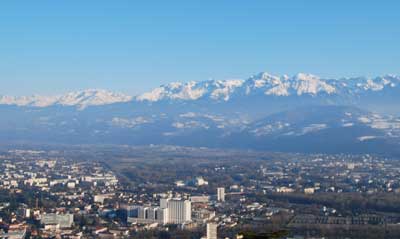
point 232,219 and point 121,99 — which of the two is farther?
point 121,99

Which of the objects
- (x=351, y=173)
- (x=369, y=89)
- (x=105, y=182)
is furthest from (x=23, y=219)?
(x=369, y=89)

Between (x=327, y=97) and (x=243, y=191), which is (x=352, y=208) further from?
(x=327, y=97)

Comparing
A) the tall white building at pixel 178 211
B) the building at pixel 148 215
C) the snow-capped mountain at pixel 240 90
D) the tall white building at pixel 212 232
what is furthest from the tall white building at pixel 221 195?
the snow-capped mountain at pixel 240 90

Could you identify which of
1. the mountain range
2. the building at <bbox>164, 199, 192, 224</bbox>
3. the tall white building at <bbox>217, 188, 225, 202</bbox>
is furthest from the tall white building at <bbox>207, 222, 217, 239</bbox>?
the mountain range

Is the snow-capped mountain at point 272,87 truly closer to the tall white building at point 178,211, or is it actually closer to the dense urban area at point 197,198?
the dense urban area at point 197,198

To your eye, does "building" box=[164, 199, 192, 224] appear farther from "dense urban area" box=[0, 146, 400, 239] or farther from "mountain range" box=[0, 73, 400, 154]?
"mountain range" box=[0, 73, 400, 154]

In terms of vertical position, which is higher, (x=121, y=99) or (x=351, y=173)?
(x=121, y=99)
